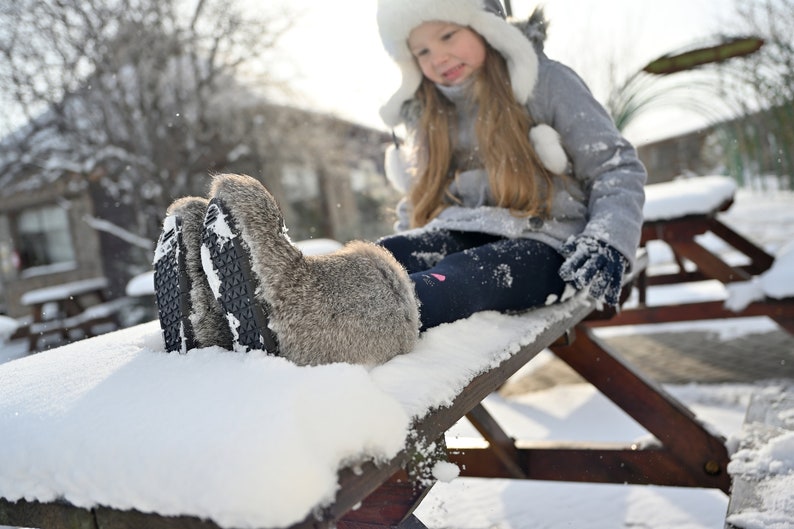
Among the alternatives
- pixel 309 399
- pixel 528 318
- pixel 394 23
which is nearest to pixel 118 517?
pixel 309 399

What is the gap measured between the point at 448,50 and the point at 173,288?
3.80 feet

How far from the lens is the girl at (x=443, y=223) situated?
32.9 inches

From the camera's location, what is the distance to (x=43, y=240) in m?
13.8

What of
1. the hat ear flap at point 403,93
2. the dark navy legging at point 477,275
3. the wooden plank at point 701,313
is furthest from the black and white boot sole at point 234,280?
the wooden plank at point 701,313

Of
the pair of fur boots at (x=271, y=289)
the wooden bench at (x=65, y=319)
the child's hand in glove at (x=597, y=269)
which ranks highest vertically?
the pair of fur boots at (x=271, y=289)

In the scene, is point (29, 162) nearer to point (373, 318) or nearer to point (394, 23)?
point (394, 23)

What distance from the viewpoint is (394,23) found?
1852 millimetres

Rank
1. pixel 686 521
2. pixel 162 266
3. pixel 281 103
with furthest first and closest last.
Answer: pixel 281 103, pixel 686 521, pixel 162 266

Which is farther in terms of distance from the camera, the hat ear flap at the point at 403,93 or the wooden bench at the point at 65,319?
the wooden bench at the point at 65,319

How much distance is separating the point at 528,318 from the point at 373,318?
1.83 feet

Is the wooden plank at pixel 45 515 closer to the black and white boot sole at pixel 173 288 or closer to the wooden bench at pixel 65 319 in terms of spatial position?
the black and white boot sole at pixel 173 288

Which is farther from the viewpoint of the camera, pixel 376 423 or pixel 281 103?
pixel 281 103

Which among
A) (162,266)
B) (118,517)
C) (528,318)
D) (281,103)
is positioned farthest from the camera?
(281,103)

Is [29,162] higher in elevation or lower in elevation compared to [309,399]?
higher
